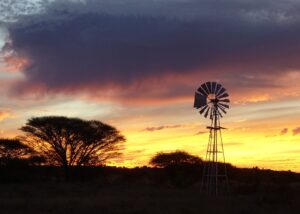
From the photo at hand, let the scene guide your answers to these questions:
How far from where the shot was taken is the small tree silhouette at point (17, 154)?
71.1 meters

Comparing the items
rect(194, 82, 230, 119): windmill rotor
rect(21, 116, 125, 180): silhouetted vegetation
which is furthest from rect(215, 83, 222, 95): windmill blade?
rect(21, 116, 125, 180): silhouetted vegetation

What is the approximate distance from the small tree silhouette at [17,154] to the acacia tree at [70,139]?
36.6 inches

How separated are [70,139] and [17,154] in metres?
7.45

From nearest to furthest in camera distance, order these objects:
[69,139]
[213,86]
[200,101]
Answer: [213,86], [200,101], [69,139]

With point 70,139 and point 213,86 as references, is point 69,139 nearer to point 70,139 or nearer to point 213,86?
point 70,139

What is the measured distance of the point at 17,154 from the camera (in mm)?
72688

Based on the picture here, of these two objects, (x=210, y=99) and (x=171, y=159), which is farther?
(x=171, y=159)

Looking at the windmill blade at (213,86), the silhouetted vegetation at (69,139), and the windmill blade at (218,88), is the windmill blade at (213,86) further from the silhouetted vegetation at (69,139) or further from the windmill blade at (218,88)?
the silhouetted vegetation at (69,139)

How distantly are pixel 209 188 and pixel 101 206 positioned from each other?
588 inches

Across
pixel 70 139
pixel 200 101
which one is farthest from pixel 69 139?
pixel 200 101

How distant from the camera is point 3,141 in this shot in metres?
72.3

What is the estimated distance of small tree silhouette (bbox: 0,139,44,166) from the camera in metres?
71.1

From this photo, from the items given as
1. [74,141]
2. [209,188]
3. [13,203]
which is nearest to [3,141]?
[74,141]

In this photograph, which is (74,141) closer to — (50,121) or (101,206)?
(50,121)
